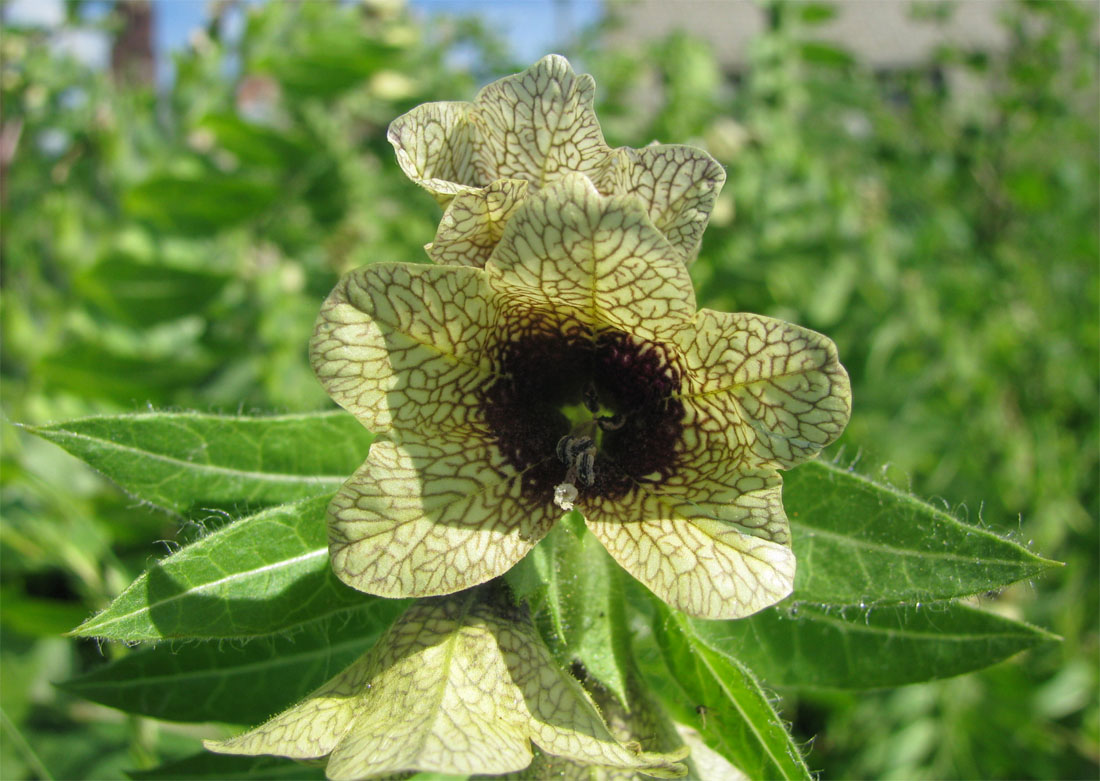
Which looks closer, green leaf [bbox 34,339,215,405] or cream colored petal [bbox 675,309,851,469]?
cream colored petal [bbox 675,309,851,469]

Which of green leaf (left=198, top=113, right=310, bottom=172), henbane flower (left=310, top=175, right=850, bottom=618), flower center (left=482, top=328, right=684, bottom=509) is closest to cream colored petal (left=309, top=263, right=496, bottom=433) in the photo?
henbane flower (left=310, top=175, right=850, bottom=618)

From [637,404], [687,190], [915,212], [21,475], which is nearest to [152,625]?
[637,404]

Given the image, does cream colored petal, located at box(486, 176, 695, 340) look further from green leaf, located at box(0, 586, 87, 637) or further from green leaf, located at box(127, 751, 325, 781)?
green leaf, located at box(0, 586, 87, 637)

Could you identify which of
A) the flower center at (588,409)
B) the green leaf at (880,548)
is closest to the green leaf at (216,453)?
the flower center at (588,409)

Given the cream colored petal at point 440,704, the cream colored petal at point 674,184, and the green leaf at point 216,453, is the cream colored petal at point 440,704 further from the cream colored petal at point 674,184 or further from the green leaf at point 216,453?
the cream colored petal at point 674,184

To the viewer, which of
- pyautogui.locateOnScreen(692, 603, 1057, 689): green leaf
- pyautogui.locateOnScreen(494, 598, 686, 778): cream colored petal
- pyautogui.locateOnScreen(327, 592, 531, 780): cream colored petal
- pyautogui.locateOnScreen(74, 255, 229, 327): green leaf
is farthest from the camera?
pyautogui.locateOnScreen(74, 255, 229, 327): green leaf

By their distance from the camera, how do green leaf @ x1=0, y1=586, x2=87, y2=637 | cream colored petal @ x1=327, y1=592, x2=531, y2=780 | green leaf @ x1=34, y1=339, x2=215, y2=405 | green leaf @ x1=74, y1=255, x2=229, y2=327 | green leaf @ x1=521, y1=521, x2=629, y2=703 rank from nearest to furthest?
cream colored petal @ x1=327, y1=592, x2=531, y2=780
green leaf @ x1=521, y1=521, x2=629, y2=703
green leaf @ x1=0, y1=586, x2=87, y2=637
green leaf @ x1=34, y1=339, x2=215, y2=405
green leaf @ x1=74, y1=255, x2=229, y2=327

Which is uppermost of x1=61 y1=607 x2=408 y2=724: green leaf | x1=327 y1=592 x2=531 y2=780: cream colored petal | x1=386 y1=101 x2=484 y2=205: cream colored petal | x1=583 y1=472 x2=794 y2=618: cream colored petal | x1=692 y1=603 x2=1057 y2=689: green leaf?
x1=386 y1=101 x2=484 y2=205: cream colored petal

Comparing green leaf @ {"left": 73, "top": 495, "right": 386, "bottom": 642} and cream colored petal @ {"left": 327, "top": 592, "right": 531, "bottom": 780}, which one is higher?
green leaf @ {"left": 73, "top": 495, "right": 386, "bottom": 642}
